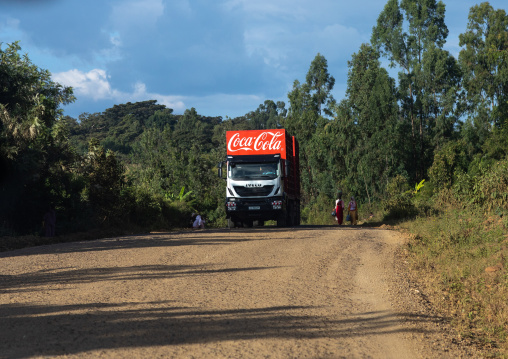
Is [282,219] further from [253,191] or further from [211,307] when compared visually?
[211,307]

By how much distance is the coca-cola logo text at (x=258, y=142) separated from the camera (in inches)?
972

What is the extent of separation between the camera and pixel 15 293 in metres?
8.27

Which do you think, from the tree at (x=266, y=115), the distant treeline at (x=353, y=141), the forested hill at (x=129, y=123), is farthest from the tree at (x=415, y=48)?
the tree at (x=266, y=115)

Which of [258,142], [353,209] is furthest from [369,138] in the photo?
[258,142]

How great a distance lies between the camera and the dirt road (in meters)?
5.86

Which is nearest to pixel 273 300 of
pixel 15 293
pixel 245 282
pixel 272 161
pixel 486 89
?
pixel 245 282

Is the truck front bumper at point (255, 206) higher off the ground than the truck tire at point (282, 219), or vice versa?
the truck front bumper at point (255, 206)

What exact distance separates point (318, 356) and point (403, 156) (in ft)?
152

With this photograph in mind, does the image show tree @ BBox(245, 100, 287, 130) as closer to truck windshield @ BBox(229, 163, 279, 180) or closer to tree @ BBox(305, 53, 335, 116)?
tree @ BBox(305, 53, 335, 116)

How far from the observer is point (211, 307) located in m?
7.47

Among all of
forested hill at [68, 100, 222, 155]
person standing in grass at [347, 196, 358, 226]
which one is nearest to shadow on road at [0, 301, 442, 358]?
person standing in grass at [347, 196, 358, 226]

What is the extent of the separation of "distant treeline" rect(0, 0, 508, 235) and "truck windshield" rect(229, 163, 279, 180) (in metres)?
5.22

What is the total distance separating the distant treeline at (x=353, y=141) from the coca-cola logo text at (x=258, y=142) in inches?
206

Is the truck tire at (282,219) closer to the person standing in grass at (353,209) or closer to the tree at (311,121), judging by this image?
the person standing in grass at (353,209)
